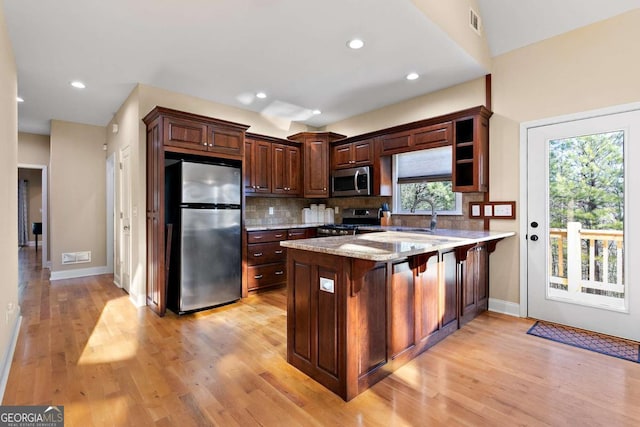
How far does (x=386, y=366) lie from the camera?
212 centimetres

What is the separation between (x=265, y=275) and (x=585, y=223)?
3677 mm

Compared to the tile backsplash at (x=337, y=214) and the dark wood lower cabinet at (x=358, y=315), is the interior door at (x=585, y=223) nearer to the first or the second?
the tile backsplash at (x=337, y=214)

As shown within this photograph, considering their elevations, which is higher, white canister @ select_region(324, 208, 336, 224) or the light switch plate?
white canister @ select_region(324, 208, 336, 224)

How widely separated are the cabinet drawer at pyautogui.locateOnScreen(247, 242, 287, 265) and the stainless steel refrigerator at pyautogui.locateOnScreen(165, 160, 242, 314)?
329 mm

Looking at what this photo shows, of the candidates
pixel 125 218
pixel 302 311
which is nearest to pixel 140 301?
pixel 125 218

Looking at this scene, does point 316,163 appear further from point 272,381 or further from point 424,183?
point 272,381

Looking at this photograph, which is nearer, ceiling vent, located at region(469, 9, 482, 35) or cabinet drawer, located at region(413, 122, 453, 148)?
ceiling vent, located at region(469, 9, 482, 35)

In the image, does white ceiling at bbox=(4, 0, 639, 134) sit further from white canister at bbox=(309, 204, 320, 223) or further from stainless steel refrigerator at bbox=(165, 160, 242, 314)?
white canister at bbox=(309, 204, 320, 223)

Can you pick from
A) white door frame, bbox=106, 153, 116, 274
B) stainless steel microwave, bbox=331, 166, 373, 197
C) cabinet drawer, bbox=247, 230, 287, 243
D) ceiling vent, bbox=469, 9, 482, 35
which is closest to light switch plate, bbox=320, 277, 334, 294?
cabinet drawer, bbox=247, 230, 287, 243

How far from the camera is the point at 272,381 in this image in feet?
6.84

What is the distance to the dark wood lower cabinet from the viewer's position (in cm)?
189

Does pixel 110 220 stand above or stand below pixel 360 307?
above

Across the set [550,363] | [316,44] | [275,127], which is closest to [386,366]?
[550,363]

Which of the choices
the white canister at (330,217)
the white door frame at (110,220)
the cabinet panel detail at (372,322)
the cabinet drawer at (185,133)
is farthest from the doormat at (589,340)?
the white door frame at (110,220)
